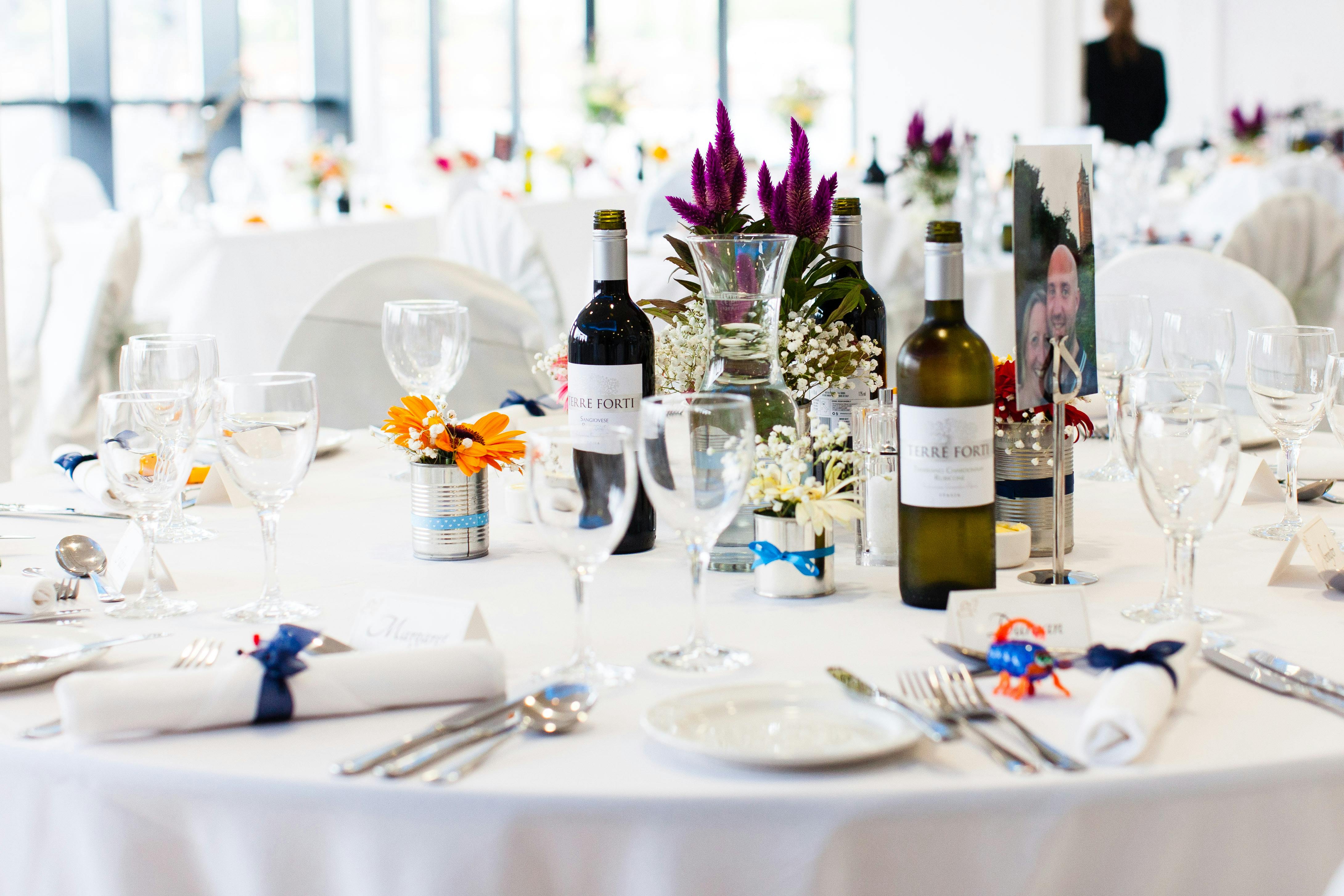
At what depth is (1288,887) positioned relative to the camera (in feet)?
2.72

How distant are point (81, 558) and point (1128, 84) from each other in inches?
352

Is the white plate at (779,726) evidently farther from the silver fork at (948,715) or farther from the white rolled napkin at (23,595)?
the white rolled napkin at (23,595)

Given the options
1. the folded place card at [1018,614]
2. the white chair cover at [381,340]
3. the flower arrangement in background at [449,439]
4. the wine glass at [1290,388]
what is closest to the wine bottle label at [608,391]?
the flower arrangement in background at [449,439]

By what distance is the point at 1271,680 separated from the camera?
93 centimetres

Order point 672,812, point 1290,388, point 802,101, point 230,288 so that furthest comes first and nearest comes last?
point 802,101 < point 230,288 < point 1290,388 < point 672,812

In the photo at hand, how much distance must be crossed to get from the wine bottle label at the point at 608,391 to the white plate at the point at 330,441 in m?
0.66

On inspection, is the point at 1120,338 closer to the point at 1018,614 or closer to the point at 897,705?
the point at 1018,614

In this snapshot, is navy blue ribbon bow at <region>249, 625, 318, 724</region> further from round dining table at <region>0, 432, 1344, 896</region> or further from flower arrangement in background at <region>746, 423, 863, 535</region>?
flower arrangement in background at <region>746, 423, 863, 535</region>

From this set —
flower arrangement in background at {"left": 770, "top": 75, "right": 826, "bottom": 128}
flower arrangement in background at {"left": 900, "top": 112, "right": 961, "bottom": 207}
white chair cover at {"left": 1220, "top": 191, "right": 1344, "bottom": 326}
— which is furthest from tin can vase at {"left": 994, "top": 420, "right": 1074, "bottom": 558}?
flower arrangement in background at {"left": 770, "top": 75, "right": 826, "bottom": 128}

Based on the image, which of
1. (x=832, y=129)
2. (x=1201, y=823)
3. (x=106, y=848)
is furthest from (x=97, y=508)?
(x=832, y=129)

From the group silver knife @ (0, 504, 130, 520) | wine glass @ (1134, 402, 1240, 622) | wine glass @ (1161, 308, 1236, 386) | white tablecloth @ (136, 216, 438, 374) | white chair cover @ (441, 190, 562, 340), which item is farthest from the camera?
white tablecloth @ (136, 216, 438, 374)

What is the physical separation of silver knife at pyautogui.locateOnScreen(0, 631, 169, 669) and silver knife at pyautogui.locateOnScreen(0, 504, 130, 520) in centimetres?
48

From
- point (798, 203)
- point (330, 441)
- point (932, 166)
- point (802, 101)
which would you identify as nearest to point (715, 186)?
point (798, 203)

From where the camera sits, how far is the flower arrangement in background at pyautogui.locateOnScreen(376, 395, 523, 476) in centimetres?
127
